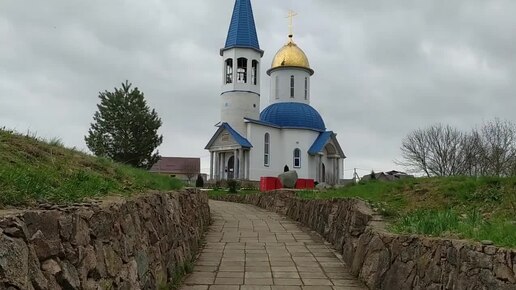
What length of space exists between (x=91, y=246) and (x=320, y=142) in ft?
137

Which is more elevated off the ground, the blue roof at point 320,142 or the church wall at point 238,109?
the church wall at point 238,109

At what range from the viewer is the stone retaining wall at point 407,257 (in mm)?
4008

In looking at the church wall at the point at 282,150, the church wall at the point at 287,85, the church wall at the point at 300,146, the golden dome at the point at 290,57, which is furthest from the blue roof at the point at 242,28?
the church wall at the point at 300,146

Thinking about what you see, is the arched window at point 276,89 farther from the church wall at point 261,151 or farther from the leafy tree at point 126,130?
the leafy tree at point 126,130

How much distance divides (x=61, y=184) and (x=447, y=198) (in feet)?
19.4

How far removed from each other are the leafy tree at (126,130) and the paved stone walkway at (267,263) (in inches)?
1033

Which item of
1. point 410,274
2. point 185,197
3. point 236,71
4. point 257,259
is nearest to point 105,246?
point 410,274

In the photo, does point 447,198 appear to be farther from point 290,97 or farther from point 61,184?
point 290,97

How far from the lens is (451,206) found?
796cm

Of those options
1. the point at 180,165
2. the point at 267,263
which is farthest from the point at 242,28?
the point at 180,165

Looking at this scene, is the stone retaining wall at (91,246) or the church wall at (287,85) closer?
the stone retaining wall at (91,246)

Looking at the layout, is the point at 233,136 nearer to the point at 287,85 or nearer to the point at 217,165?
the point at 217,165

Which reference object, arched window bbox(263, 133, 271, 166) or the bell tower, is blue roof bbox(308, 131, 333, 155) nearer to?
arched window bbox(263, 133, 271, 166)

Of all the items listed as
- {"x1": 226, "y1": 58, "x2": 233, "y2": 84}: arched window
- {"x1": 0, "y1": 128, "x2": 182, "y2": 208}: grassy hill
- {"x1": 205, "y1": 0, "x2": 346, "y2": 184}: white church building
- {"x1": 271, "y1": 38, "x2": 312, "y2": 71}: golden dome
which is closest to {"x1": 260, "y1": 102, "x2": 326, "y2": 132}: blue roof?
{"x1": 205, "y1": 0, "x2": 346, "y2": 184}: white church building
